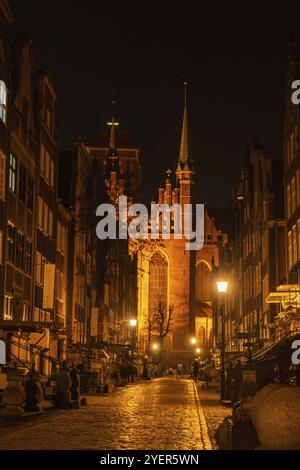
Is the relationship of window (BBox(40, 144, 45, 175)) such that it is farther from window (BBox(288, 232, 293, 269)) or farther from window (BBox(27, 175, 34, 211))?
window (BBox(288, 232, 293, 269))

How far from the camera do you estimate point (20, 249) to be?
→ 36.4 meters

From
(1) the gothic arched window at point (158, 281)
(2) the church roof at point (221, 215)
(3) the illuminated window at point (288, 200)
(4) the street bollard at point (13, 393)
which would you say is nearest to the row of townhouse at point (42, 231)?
(4) the street bollard at point (13, 393)

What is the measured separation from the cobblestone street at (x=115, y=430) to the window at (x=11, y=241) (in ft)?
30.9

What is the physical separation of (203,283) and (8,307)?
255 feet

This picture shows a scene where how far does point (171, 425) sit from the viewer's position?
66.1ft

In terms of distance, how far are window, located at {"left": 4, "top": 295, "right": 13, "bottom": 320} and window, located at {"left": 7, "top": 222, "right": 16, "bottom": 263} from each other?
1.59 m

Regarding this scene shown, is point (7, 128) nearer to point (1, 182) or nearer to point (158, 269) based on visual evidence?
point (1, 182)

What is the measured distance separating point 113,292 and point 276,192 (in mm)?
27110

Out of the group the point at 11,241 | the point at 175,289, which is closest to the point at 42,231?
the point at 11,241

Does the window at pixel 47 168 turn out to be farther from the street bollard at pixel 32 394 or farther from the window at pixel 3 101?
the street bollard at pixel 32 394

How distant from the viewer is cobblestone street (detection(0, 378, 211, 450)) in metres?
15.2

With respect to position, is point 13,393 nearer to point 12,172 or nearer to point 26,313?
point 12,172


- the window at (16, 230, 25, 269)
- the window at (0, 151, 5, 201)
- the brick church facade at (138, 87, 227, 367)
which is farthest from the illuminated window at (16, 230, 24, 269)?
the brick church facade at (138, 87, 227, 367)

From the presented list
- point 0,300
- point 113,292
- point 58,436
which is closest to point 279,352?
point 0,300
